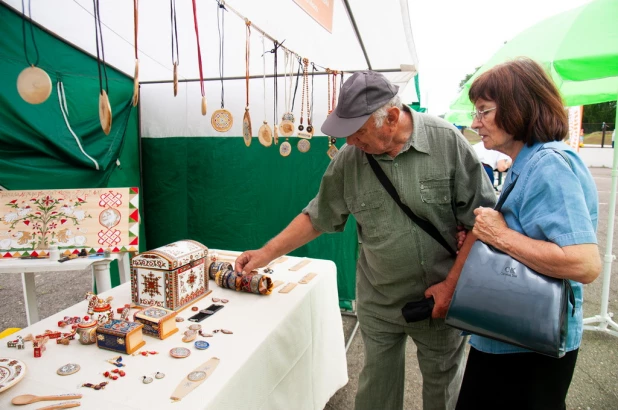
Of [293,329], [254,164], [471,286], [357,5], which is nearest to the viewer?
[471,286]

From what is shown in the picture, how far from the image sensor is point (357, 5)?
6.88 feet

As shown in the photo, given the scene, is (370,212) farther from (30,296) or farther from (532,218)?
(30,296)

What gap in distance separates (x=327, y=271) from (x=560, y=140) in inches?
52.9

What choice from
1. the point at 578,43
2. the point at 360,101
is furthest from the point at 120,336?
the point at 578,43

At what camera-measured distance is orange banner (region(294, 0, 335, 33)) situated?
1693 millimetres

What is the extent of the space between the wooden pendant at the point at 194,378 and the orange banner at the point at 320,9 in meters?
1.49

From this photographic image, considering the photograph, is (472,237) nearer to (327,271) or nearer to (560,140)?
(560,140)

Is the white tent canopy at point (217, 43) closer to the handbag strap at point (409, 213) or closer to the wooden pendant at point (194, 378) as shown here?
the handbag strap at point (409, 213)

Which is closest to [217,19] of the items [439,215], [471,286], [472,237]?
[439,215]

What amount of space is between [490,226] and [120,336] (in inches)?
46.4

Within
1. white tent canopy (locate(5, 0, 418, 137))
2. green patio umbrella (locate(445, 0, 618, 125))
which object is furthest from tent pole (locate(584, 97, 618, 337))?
white tent canopy (locate(5, 0, 418, 137))

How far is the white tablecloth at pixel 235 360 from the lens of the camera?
998mm

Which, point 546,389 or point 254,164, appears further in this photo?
point 254,164

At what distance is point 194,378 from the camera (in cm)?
106
